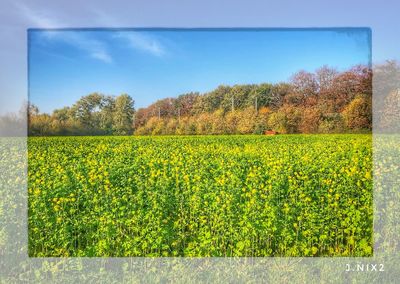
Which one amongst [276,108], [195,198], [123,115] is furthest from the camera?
[276,108]

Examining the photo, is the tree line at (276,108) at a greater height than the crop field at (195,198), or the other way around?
the tree line at (276,108)

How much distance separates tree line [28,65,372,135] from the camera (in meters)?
5.28

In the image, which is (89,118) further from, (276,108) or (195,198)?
(276,108)

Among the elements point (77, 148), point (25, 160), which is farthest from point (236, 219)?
point (25, 160)

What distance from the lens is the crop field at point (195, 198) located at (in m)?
4.94

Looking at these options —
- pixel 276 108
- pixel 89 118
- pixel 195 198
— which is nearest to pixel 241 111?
pixel 276 108

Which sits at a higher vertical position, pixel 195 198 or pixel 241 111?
pixel 241 111

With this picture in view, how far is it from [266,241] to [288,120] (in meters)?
1.18

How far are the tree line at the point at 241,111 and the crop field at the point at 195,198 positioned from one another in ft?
0.38

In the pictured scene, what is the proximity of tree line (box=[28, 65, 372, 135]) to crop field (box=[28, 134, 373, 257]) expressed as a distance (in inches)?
4.6

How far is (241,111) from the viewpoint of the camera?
5418 millimetres

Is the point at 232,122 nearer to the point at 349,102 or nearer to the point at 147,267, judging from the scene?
the point at 349,102

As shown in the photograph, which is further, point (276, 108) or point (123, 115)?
point (276, 108)

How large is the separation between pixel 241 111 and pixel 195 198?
946 millimetres
